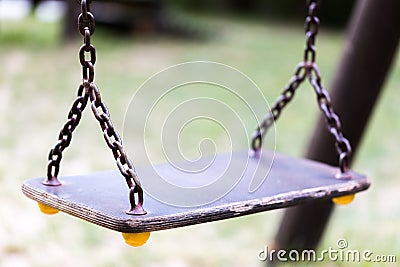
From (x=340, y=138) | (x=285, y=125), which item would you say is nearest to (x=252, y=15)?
(x=285, y=125)

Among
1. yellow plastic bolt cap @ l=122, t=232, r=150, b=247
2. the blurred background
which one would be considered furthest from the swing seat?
the blurred background

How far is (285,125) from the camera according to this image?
465 centimetres

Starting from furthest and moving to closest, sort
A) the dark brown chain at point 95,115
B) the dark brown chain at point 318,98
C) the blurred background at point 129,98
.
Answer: the blurred background at point 129,98, the dark brown chain at point 318,98, the dark brown chain at point 95,115

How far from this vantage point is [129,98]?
4.98 m

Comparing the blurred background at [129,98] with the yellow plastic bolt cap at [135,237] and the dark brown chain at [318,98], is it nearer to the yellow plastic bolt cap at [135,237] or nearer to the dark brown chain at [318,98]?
the dark brown chain at [318,98]

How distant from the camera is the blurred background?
2.59 metres

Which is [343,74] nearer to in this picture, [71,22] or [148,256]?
[148,256]

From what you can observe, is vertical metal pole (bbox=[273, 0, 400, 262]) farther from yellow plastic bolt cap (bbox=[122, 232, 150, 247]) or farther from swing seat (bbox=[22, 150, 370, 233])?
yellow plastic bolt cap (bbox=[122, 232, 150, 247])

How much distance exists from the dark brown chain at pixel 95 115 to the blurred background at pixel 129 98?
131 cm

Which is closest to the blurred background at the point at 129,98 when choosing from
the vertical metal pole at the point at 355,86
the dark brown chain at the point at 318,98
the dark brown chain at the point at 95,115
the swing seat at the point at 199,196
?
the vertical metal pole at the point at 355,86

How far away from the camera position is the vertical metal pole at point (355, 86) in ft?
6.68

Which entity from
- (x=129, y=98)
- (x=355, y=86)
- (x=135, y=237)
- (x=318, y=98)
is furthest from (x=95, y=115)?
(x=129, y=98)

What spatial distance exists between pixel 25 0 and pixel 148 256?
7.97m

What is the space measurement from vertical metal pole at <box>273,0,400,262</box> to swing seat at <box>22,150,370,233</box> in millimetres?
536
